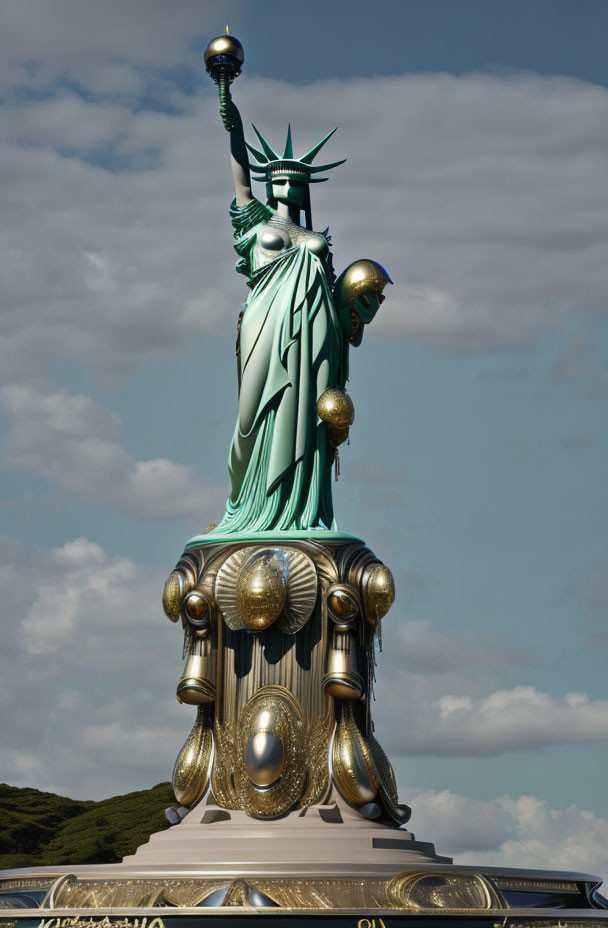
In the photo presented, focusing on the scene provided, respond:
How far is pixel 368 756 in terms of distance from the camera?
51.2 feet

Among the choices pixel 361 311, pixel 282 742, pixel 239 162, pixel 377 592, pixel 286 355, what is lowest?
pixel 282 742

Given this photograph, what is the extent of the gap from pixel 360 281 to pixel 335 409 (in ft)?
6.06

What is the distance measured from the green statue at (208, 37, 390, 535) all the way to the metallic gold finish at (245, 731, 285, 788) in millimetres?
2530

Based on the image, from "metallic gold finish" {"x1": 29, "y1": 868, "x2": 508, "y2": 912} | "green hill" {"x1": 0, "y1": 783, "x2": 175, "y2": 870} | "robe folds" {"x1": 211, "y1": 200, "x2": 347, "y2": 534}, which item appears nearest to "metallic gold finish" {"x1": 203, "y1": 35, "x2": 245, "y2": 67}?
"robe folds" {"x1": 211, "y1": 200, "x2": 347, "y2": 534}

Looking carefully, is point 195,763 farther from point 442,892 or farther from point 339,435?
point 339,435

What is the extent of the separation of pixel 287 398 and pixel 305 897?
20.3 ft

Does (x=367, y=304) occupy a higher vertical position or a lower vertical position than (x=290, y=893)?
higher

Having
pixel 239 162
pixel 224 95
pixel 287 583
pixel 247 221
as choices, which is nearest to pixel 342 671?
pixel 287 583

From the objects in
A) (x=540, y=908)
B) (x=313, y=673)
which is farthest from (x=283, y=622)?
(x=540, y=908)

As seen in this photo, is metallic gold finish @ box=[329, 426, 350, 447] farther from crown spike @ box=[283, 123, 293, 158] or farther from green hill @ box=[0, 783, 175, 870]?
green hill @ box=[0, 783, 175, 870]

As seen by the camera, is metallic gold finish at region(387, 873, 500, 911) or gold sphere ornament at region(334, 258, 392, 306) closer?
metallic gold finish at region(387, 873, 500, 911)

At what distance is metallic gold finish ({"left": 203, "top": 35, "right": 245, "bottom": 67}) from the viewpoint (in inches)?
687

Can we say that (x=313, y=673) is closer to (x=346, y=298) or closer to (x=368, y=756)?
(x=368, y=756)

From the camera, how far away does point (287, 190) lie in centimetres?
1814
